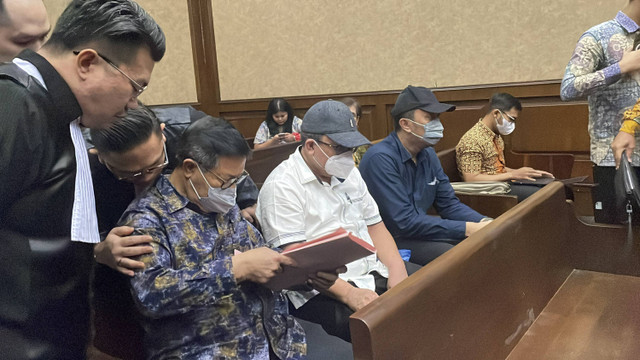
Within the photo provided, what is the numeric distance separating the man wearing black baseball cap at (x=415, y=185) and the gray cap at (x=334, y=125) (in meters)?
0.57

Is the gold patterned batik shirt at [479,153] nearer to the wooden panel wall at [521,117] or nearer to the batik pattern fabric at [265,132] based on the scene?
the wooden panel wall at [521,117]

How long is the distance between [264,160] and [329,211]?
1687mm

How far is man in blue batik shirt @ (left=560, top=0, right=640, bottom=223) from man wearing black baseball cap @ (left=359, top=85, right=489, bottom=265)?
2.12 ft

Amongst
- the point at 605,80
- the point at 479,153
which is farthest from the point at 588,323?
the point at 479,153

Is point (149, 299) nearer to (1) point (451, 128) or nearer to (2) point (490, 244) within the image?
(2) point (490, 244)

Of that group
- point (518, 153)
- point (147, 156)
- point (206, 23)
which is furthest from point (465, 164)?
point (206, 23)

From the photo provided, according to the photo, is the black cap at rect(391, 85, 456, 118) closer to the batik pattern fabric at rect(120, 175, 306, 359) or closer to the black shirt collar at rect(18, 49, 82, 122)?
the batik pattern fabric at rect(120, 175, 306, 359)

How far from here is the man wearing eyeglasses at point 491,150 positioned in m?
3.97

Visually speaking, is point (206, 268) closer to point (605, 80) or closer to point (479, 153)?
point (605, 80)

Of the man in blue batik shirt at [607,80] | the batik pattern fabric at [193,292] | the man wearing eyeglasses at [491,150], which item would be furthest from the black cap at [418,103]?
the batik pattern fabric at [193,292]

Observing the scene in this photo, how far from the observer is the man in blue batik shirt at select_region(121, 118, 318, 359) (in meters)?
1.36

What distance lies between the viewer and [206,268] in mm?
1398

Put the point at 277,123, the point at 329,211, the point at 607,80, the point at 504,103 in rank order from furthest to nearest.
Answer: the point at 277,123 → the point at 504,103 → the point at 607,80 → the point at 329,211

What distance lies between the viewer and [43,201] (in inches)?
38.9
